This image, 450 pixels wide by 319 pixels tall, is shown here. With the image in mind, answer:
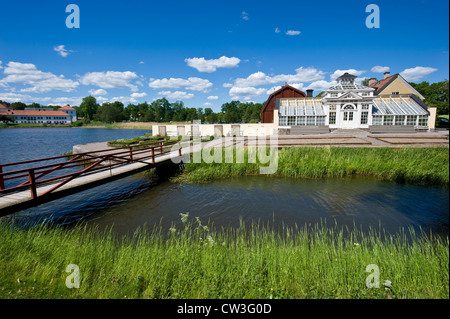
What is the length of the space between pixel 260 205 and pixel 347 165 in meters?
7.71

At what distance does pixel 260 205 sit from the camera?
353 inches

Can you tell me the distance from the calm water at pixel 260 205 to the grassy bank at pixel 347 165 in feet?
3.27

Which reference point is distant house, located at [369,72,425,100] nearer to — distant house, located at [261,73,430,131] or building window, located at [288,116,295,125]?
distant house, located at [261,73,430,131]

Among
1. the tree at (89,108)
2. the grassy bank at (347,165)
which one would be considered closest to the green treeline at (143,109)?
the tree at (89,108)

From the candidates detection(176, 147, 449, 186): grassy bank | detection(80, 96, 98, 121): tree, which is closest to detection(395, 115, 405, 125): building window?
detection(176, 147, 449, 186): grassy bank

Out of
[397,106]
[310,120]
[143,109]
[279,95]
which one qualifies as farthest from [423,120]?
[143,109]

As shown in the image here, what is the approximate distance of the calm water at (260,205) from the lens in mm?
7555

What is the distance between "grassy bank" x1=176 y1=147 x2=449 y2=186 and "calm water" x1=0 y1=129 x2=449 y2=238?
100cm

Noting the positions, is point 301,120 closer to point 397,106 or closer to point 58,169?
point 397,106

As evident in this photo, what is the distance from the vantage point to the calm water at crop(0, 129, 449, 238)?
24.8 feet

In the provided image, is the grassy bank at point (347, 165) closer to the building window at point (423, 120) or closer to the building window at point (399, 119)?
the building window at point (399, 119)

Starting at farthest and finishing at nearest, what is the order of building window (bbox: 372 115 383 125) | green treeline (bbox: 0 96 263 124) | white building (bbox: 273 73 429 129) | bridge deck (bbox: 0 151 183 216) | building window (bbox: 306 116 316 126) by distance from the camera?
green treeline (bbox: 0 96 263 124)
building window (bbox: 306 116 316 126)
building window (bbox: 372 115 383 125)
white building (bbox: 273 73 429 129)
bridge deck (bbox: 0 151 183 216)
